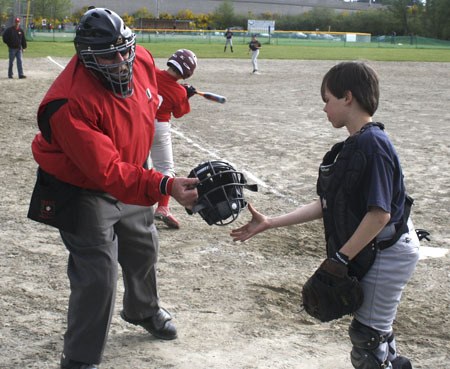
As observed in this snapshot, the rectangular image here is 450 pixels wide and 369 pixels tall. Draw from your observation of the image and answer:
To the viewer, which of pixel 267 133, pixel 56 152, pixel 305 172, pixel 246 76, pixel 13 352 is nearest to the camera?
pixel 56 152

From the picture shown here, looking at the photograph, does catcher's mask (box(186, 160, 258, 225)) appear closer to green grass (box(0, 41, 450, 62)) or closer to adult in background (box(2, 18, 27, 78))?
adult in background (box(2, 18, 27, 78))

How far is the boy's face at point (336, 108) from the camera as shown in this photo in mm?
3295

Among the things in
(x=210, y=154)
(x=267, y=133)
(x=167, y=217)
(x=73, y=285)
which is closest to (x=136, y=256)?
(x=73, y=285)

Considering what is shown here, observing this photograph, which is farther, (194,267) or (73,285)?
(194,267)

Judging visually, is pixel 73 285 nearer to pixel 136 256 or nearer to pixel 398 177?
pixel 136 256

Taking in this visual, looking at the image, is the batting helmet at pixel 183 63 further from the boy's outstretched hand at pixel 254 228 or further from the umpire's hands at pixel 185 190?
the boy's outstretched hand at pixel 254 228

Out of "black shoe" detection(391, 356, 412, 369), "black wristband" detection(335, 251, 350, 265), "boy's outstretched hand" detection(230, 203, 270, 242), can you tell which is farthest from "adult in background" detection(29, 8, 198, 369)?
"black shoe" detection(391, 356, 412, 369)

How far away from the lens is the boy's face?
10.8 feet

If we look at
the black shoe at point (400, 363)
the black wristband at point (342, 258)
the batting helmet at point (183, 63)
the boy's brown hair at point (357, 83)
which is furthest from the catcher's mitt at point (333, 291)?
the batting helmet at point (183, 63)

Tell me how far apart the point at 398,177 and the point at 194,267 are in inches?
122

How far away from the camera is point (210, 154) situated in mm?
10883

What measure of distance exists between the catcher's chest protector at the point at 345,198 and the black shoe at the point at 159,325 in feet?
5.32

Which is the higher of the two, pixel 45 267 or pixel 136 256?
pixel 136 256

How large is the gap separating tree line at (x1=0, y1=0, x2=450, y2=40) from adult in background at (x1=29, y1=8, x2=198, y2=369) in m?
77.0
